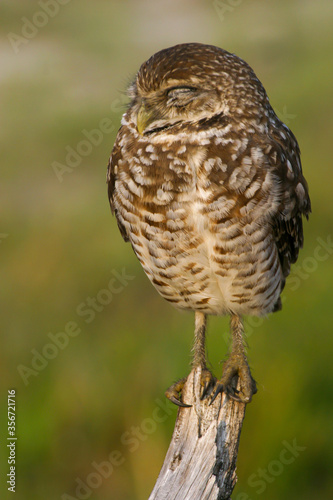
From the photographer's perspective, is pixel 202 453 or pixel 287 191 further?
pixel 287 191

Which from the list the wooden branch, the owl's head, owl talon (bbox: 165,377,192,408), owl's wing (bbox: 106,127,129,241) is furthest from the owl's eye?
owl talon (bbox: 165,377,192,408)

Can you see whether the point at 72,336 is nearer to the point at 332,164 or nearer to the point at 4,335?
the point at 4,335

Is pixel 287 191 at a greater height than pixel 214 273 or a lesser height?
greater

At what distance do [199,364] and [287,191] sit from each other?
103 cm

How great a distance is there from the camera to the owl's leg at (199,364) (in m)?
3.09

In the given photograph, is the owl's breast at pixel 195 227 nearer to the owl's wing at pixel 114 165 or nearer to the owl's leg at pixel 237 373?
the owl's wing at pixel 114 165

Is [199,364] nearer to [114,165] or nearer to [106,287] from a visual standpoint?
[114,165]

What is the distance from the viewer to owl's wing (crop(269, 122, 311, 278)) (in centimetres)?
291

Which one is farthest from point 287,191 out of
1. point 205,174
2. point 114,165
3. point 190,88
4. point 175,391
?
point 175,391

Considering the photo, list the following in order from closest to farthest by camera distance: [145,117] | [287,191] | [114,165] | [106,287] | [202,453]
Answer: [202,453], [145,117], [287,191], [114,165], [106,287]

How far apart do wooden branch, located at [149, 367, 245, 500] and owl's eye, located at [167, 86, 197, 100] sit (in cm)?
128

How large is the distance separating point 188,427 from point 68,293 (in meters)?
2.27

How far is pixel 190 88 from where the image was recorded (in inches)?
107

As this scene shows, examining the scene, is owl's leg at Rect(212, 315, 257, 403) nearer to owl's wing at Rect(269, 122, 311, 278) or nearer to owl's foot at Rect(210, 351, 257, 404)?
owl's foot at Rect(210, 351, 257, 404)
